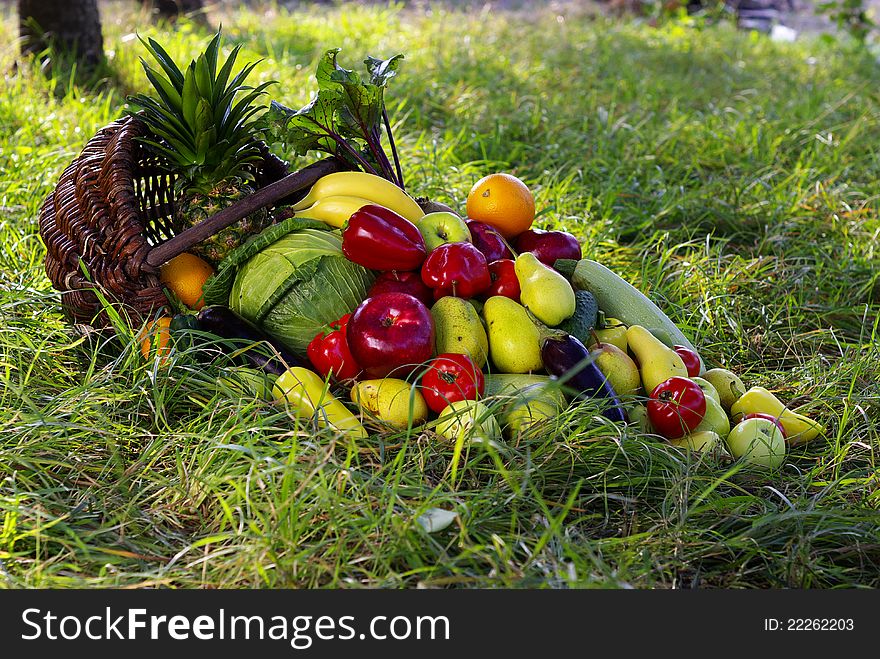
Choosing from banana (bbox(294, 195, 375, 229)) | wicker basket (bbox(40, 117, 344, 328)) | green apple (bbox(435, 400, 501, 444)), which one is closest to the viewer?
green apple (bbox(435, 400, 501, 444))

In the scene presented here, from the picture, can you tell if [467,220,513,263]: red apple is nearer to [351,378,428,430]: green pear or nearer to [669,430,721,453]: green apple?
[351,378,428,430]: green pear

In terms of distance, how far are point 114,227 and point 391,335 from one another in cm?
100

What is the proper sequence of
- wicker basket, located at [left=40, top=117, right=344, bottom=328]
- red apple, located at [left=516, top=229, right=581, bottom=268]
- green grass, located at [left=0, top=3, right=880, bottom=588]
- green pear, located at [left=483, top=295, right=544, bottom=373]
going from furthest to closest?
1. red apple, located at [left=516, top=229, right=581, bottom=268]
2. wicker basket, located at [left=40, top=117, right=344, bottom=328]
3. green pear, located at [left=483, top=295, right=544, bottom=373]
4. green grass, located at [left=0, top=3, right=880, bottom=588]

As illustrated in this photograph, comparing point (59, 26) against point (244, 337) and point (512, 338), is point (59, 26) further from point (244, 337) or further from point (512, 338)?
point (512, 338)

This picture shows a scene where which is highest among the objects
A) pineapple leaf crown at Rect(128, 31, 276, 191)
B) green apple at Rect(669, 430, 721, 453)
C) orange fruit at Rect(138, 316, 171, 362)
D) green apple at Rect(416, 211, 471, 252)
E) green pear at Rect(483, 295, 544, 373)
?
pineapple leaf crown at Rect(128, 31, 276, 191)

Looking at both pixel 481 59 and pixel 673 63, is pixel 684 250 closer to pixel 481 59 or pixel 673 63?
pixel 481 59

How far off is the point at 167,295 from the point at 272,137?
29.1 inches

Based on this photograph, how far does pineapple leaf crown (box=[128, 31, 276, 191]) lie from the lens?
2967mm

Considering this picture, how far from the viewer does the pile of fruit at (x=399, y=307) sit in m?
2.57

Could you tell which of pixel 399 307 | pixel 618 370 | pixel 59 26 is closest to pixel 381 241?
pixel 399 307

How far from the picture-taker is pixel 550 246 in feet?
10.3

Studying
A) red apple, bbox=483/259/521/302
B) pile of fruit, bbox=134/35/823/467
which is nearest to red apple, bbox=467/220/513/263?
pile of fruit, bbox=134/35/823/467

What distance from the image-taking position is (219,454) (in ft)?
7.72
